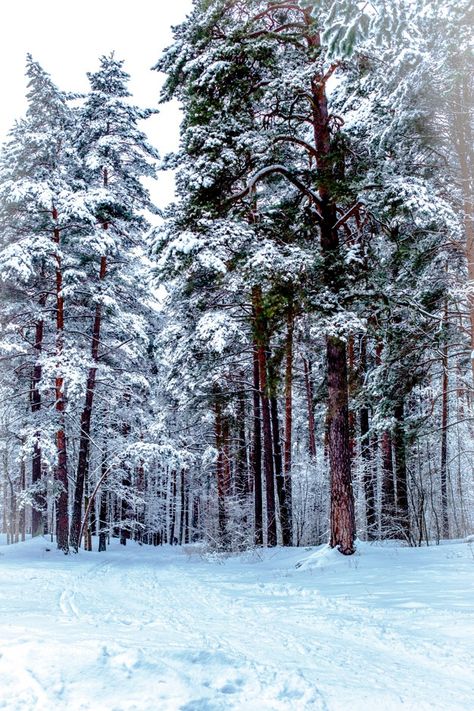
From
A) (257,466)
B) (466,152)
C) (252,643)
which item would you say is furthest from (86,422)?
(252,643)

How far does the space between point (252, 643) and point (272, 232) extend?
7809 mm

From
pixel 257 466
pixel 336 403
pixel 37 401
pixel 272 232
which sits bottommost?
pixel 257 466

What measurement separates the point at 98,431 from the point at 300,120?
45.6 feet

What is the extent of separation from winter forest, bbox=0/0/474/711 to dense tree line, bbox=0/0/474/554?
2.3 inches

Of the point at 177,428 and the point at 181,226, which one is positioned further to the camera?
the point at 177,428

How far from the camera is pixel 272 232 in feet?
33.4

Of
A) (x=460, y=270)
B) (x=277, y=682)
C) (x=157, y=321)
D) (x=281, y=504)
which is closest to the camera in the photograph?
(x=277, y=682)

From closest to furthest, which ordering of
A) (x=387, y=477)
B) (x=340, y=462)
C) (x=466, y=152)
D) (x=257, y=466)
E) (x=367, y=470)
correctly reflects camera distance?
(x=340, y=462), (x=466, y=152), (x=387, y=477), (x=257, y=466), (x=367, y=470)

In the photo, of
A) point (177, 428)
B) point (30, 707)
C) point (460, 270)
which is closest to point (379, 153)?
point (460, 270)

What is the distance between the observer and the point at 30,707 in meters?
2.67

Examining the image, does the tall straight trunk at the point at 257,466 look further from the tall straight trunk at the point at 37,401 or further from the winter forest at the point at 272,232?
the tall straight trunk at the point at 37,401

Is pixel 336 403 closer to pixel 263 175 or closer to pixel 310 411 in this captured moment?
pixel 263 175

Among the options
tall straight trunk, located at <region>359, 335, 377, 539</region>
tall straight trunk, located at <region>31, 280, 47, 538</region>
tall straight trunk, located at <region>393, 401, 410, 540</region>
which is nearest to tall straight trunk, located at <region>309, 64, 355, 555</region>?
tall straight trunk, located at <region>393, 401, 410, 540</region>

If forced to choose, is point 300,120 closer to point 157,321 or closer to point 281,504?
point 281,504
